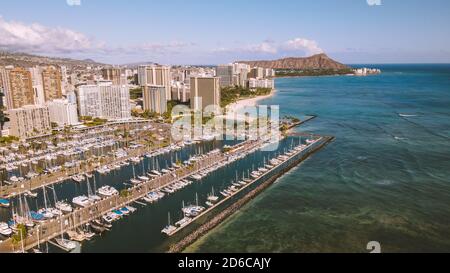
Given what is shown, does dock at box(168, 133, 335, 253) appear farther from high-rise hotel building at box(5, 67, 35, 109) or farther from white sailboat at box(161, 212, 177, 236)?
high-rise hotel building at box(5, 67, 35, 109)

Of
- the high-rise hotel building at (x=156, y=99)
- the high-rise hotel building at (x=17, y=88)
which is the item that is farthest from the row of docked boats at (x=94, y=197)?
the high-rise hotel building at (x=17, y=88)

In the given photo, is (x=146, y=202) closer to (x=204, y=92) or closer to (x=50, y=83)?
(x=204, y=92)

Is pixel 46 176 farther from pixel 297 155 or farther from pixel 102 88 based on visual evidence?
pixel 102 88

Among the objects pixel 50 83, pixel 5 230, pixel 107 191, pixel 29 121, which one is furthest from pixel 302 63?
pixel 5 230

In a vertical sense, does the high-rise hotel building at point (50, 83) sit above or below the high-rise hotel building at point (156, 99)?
above

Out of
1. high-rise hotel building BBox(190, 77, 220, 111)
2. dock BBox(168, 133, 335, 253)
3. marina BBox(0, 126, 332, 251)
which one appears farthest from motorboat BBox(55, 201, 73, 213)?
high-rise hotel building BBox(190, 77, 220, 111)

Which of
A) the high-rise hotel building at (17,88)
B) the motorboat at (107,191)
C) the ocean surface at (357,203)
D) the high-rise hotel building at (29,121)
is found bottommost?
the ocean surface at (357,203)

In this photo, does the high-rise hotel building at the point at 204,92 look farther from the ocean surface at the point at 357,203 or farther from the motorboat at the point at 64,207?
the motorboat at the point at 64,207

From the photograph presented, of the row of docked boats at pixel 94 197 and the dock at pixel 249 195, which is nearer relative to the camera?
the dock at pixel 249 195

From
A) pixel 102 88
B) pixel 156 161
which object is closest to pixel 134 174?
pixel 156 161

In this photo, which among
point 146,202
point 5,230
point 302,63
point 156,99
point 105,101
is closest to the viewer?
point 5,230

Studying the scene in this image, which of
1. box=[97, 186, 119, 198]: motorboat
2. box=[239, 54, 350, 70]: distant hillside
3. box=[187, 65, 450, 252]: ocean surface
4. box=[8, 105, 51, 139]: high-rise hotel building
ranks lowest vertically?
box=[187, 65, 450, 252]: ocean surface
